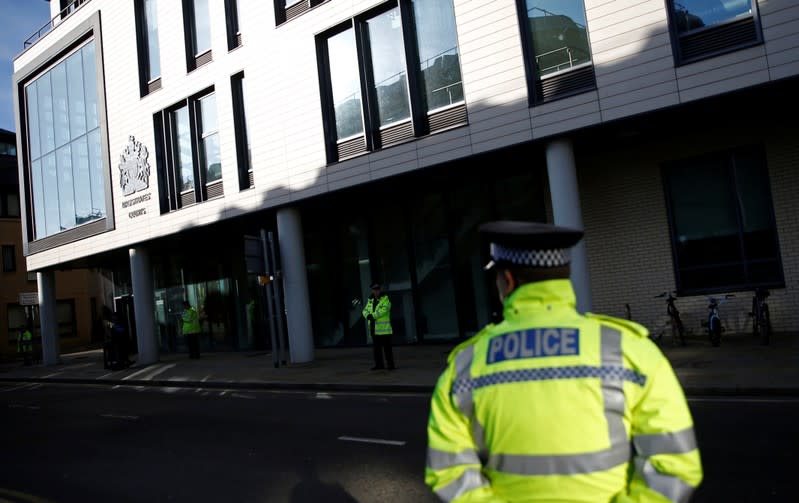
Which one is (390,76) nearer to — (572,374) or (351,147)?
(351,147)

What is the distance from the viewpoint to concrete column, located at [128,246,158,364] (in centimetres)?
2105

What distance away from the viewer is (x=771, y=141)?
40.5 feet

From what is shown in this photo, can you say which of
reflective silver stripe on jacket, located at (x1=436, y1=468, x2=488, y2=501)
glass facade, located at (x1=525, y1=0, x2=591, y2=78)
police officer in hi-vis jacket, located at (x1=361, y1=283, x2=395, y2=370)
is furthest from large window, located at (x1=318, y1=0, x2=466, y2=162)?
reflective silver stripe on jacket, located at (x1=436, y1=468, x2=488, y2=501)

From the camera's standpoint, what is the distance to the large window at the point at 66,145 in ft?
76.2

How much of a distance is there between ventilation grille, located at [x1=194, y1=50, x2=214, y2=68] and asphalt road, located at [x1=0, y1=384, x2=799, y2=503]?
11.6 m

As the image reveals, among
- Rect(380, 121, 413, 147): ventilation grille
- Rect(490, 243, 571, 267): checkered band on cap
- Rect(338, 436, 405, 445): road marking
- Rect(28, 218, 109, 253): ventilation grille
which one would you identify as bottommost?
Rect(338, 436, 405, 445): road marking

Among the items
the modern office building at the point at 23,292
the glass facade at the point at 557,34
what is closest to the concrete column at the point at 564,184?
the glass facade at the point at 557,34

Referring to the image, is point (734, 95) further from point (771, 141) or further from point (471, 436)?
point (471, 436)

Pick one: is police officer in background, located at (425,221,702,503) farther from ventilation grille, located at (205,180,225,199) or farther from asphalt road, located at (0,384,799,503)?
ventilation grille, located at (205,180,225,199)

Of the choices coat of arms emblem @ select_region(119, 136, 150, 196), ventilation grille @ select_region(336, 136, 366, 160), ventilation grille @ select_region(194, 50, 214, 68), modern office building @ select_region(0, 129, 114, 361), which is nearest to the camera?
ventilation grille @ select_region(336, 136, 366, 160)

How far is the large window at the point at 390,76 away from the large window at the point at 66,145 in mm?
11282

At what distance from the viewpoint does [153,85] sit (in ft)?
69.2

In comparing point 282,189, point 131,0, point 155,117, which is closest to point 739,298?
point 282,189

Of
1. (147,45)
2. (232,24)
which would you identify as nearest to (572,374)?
(232,24)
